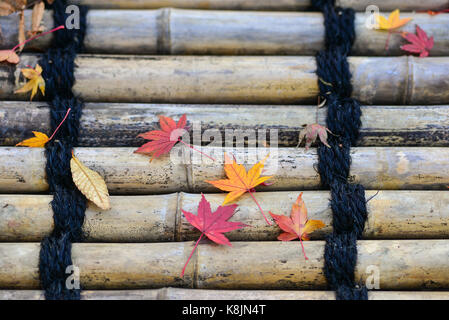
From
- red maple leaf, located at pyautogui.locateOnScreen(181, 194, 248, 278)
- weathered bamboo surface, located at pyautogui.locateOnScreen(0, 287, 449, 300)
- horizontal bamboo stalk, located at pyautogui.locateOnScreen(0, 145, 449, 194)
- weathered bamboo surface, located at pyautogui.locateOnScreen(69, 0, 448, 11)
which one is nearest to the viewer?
weathered bamboo surface, located at pyautogui.locateOnScreen(0, 287, 449, 300)

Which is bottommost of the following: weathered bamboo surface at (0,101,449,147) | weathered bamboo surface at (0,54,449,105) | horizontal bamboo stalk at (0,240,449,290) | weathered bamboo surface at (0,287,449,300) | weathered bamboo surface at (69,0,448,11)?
weathered bamboo surface at (0,287,449,300)

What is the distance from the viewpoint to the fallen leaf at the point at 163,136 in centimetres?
205

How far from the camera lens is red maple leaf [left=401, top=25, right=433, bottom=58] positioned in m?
2.31

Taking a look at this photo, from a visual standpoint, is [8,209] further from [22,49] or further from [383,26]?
[383,26]

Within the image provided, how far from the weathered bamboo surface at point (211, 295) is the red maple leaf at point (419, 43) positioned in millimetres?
1302

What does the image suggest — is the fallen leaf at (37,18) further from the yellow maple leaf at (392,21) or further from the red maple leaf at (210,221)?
the yellow maple leaf at (392,21)

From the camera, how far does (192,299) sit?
1757 mm

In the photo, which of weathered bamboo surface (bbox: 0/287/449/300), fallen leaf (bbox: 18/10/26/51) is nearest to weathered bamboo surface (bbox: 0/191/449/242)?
weathered bamboo surface (bbox: 0/287/449/300)

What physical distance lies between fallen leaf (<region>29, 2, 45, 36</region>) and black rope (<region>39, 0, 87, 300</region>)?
2.6 inches

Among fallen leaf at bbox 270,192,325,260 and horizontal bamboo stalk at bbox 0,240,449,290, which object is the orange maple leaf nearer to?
horizontal bamboo stalk at bbox 0,240,449,290

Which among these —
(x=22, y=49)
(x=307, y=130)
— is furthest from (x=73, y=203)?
(x=307, y=130)

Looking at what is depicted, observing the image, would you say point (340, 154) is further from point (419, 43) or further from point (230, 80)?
point (419, 43)

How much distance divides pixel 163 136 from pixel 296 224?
783 mm

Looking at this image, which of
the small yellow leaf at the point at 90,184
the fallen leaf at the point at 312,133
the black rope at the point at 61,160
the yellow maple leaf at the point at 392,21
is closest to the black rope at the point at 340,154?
the fallen leaf at the point at 312,133
